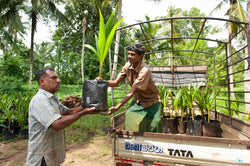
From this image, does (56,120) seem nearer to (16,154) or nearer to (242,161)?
(242,161)

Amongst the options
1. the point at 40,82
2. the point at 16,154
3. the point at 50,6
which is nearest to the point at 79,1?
the point at 50,6

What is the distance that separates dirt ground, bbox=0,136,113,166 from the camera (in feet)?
9.39

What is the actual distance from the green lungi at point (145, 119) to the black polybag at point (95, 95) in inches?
21.9

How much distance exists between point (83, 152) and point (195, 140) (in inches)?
91.3

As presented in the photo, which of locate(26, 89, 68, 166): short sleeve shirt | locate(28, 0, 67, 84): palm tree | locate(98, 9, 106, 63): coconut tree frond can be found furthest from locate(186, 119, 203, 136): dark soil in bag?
locate(28, 0, 67, 84): palm tree

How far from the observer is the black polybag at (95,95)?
4.97 feet

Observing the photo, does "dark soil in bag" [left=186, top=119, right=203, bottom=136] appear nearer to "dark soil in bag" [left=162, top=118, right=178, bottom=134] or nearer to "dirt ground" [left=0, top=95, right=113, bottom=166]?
"dark soil in bag" [left=162, top=118, right=178, bottom=134]

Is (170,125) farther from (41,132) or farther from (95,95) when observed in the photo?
(41,132)

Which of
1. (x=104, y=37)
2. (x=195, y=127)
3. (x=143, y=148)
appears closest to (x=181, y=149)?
(x=143, y=148)

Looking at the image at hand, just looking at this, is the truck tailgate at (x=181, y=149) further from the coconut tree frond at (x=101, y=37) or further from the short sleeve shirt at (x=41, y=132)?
the coconut tree frond at (x=101, y=37)

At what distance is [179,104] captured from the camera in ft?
9.55

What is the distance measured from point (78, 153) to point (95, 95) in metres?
2.12

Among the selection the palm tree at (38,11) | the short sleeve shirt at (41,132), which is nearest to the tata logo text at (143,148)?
the short sleeve shirt at (41,132)

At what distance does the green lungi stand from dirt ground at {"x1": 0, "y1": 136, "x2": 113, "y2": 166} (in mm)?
1191
